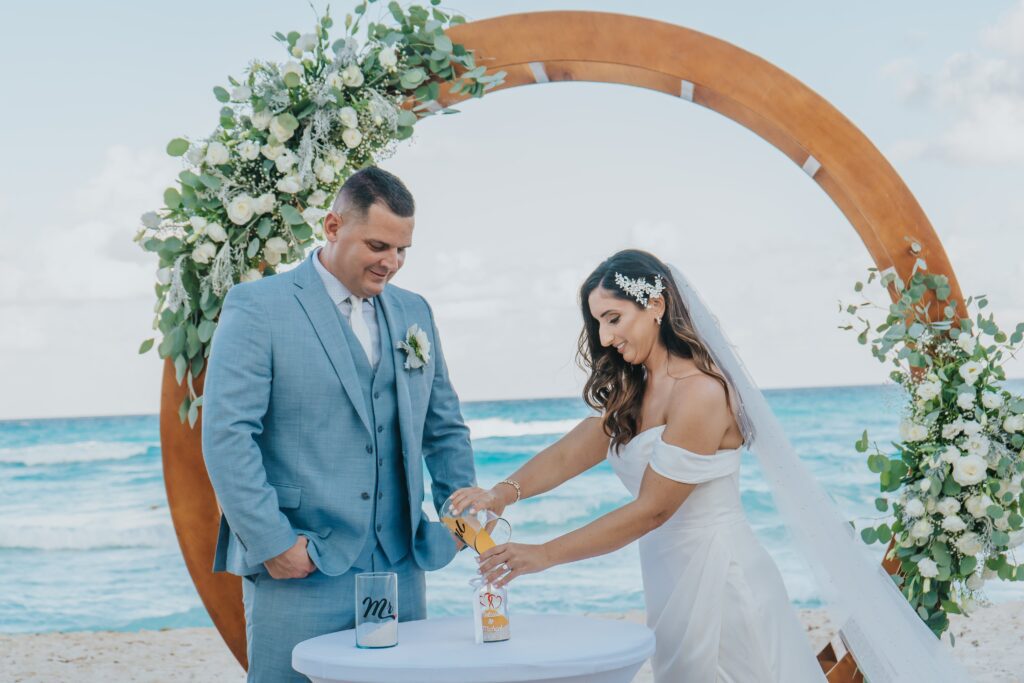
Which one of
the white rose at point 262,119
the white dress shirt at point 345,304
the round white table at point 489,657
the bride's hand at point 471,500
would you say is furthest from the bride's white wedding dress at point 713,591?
the white rose at point 262,119

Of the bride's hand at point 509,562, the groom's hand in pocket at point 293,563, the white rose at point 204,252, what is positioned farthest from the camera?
the white rose at point 204,252

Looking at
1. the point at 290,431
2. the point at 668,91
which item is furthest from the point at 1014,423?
the point at 290,431

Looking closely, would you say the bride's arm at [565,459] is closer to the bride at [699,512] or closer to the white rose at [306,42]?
the bride at [699,512]

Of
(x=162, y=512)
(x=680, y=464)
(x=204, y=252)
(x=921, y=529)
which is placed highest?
(x=204, y=252)

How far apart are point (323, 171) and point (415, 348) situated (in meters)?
0.86

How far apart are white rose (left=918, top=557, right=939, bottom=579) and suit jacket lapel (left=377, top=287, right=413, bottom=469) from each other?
2.05 meters

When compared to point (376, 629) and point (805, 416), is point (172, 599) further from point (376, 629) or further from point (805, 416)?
point (805, 416)

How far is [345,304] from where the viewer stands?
132 inches

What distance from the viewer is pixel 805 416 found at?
2292cm

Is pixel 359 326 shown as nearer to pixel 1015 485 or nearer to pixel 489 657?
pixel 489 657

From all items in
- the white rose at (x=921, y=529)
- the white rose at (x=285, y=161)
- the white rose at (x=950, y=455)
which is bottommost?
the white rose at (x=921, y=529)

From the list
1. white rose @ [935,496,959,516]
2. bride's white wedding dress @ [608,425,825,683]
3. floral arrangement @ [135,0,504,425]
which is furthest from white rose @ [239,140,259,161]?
white rose @ [935,496,959,516]

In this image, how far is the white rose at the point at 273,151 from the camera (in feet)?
12.6

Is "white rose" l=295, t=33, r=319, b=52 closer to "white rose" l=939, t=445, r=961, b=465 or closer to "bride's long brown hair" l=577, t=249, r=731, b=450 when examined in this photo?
"bride's long brown hair" l=577, t=249, r=731, b=450
